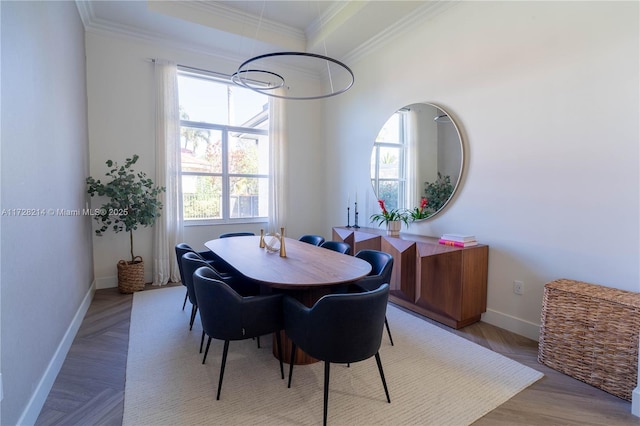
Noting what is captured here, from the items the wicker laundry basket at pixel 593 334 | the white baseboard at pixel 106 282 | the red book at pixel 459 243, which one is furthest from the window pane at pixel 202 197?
the wicker laundry basket at pixel 593 334

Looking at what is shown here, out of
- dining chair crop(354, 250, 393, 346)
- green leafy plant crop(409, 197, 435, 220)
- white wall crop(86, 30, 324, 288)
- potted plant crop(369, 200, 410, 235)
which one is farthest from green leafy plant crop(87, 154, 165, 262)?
green leafy plant crop(409, 197, 435, 220)

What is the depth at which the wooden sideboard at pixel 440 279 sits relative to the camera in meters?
2.89

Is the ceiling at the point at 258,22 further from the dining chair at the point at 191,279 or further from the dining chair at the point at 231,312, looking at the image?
the dining chair at the point at 231,312

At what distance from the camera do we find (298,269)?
2221 millimetres

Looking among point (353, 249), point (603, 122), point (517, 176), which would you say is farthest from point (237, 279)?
point (603, 122)

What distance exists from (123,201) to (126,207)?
87 millimetres

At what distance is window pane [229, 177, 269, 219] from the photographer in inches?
200

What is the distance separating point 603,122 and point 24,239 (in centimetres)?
399

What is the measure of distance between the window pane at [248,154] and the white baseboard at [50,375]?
9.32 ft

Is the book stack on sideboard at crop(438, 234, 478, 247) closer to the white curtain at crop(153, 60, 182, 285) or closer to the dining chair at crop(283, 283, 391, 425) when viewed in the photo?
the dining chair at crop(283, 283, 391, 425)

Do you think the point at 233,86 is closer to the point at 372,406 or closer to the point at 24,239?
the point at 24,239

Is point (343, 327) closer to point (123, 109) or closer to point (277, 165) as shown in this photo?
point (277, 165)

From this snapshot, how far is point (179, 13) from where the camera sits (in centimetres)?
382

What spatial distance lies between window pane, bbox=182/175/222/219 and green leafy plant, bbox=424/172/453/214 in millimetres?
3208
